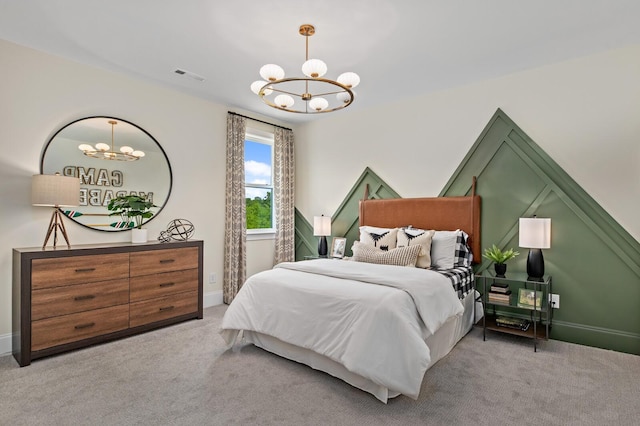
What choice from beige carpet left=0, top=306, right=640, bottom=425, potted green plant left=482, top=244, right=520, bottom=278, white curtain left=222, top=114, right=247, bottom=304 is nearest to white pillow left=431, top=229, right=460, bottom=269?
potted green plant left=482, top=244, right=520, bottom=278

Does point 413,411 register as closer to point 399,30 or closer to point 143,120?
point 399,30

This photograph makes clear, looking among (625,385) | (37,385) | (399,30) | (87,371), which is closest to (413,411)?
(625,385)

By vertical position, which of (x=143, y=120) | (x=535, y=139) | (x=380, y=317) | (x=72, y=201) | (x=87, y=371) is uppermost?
(x=143, y=120)

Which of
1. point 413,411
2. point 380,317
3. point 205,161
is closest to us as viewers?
point 413,411

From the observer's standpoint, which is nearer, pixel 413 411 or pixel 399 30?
pixel 413 411

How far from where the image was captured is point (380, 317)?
2.15 metres

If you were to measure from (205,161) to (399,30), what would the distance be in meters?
2.82

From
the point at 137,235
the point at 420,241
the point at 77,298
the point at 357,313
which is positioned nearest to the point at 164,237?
the point at 137,235

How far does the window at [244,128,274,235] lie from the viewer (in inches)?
198

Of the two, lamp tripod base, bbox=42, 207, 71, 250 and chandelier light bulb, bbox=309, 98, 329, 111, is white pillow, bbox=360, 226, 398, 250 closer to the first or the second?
chandelier light bulb, bbox=309, 98, 329, 111

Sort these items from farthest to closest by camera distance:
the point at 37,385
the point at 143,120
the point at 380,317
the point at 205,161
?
the point at 205,161 → the point at 143,120 → the point at 37,385 → the point at 380,317

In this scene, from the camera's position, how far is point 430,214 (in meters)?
4.03

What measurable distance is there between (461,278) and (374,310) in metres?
1.41

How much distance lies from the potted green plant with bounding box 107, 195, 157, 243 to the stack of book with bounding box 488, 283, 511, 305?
3.52 m
